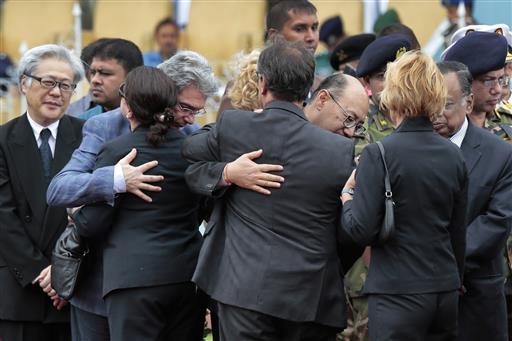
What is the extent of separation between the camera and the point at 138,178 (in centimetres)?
479

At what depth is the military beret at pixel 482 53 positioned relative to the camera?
5629 mm

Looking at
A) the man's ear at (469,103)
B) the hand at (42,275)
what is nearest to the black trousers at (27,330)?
the hand at (42,275)

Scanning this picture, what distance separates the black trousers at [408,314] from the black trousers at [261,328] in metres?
0.21

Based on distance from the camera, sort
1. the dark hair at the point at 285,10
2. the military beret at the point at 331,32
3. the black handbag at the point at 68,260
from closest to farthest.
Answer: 1. the black handbag at the point at 68,260
2. the dark hair at the point at 285,10
3. the military beret at the point at 331,32

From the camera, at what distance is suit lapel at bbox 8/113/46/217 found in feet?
18.3

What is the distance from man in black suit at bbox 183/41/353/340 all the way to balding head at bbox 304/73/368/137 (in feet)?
1.72

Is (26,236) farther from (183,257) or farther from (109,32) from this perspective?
(109,32)

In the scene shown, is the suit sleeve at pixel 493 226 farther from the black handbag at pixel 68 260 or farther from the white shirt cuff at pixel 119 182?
the black handbag at pixel 68 260

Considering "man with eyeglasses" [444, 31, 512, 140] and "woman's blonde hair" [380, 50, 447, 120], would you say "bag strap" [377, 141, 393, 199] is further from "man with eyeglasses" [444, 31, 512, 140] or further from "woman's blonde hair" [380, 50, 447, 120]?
"man with eyeglasses" [444, 31, 512, 140]

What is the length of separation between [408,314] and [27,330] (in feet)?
7.24

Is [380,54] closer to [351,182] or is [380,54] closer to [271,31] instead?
[351,182]

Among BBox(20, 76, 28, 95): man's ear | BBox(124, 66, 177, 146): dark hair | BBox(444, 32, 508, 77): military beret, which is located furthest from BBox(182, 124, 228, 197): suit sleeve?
BBox(444, 32, 508, 77): military beret

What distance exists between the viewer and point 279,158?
4.49 m

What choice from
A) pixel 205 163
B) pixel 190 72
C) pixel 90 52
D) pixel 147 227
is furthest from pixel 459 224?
pixel 90 52
